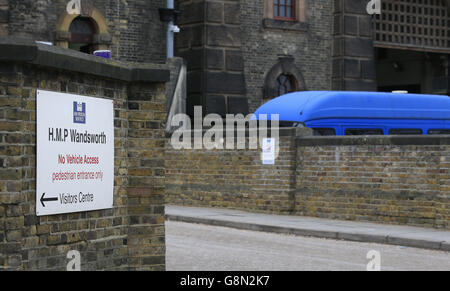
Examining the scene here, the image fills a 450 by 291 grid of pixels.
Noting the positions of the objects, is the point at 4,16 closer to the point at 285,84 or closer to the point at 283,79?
the point at 283,79

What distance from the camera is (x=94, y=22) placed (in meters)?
27.4

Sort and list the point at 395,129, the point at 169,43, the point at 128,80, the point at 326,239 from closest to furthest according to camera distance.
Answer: the point at 128,80 < the point at 326,239 < the point at 395,129 < the point at 169,43

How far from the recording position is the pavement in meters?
15.3

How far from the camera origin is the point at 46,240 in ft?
26.7

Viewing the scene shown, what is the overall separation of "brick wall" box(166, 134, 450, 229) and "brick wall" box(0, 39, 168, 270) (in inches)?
366

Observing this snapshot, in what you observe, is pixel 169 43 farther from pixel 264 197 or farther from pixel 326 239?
pixel 326 239

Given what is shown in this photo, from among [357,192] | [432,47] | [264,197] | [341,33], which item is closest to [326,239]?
[357,192]

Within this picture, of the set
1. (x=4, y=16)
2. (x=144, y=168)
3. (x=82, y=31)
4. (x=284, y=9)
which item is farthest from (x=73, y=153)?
(x=284, y=9)

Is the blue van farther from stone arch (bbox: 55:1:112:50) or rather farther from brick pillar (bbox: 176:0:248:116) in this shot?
stone arch (bbox: 55:1:112:50)

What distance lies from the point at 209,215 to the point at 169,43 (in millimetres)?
9954

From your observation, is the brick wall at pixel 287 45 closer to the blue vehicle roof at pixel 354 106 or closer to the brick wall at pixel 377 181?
the blue vehicle roof at pixel 354 106

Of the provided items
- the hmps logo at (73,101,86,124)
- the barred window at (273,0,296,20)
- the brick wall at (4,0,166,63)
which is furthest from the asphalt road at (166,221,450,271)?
the barred window at (273,0,296,20)

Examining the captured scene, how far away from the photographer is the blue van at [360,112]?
22656mm

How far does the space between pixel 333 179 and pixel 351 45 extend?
12.8 m
